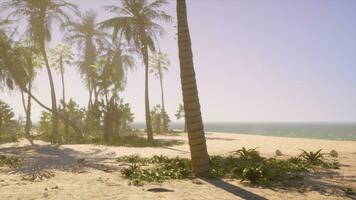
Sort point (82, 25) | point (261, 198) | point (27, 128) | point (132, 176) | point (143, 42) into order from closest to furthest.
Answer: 1. point (261, 198)
2. point (132, 176)
3. point (143, 42)
4. point (27, 128)
5. point (82, 25)

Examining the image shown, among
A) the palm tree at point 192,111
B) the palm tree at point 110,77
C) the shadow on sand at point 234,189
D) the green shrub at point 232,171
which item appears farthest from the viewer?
the palm tree at point 110,77

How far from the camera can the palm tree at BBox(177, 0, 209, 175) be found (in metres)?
10.5

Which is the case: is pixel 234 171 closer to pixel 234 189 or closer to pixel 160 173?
pixel 234 189

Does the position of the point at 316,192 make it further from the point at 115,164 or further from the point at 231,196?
the point at 115,164

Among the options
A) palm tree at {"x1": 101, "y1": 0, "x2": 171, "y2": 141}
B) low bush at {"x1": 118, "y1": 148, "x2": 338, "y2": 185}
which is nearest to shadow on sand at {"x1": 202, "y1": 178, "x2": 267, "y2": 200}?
low bush at {"x1": 118, "y1": 148, "x2": 338, "y2": 185}

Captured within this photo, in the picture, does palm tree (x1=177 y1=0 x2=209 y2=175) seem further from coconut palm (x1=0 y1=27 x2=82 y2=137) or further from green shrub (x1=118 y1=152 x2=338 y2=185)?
coconut palm (x1=0 y1=27 x2=82 y2=137)

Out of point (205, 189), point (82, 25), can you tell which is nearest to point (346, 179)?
point (205, 189)

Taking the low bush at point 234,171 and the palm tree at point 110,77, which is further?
the palm tree at point 110,77

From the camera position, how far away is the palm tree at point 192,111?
10469mm

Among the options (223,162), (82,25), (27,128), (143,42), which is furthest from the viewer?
(82,25)

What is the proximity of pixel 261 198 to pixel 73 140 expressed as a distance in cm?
2147

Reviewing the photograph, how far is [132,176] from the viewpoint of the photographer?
10.4 meters

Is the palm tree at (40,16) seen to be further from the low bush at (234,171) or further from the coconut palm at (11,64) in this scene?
the low bush at (234,171)

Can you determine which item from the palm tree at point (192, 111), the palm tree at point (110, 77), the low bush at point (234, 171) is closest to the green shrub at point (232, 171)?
the low bush at point (234, 171)
